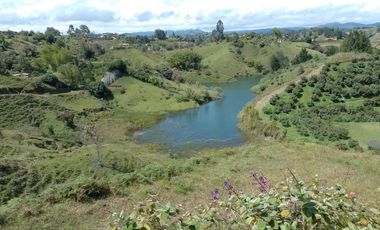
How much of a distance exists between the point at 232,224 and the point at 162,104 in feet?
211

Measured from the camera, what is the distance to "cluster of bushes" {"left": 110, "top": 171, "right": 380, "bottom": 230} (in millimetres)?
3455

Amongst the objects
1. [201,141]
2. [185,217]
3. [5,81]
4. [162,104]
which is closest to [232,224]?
[185,217]

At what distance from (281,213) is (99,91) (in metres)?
63.0

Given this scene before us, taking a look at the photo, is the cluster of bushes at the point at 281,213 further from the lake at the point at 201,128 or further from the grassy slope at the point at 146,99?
the grassy slope at the point at 146,99

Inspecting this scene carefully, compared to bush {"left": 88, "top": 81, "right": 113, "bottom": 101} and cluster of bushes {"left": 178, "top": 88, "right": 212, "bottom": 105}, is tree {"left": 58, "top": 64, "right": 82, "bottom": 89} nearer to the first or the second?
bush {"left": 88, "top": 81, "right": 113, "bottom": 101}

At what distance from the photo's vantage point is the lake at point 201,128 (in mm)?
46875

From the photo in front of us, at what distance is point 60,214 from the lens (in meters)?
10.8

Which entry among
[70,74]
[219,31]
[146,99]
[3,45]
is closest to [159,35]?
[219,31]

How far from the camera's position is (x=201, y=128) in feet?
178

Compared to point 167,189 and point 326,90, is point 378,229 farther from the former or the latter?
point 326,90

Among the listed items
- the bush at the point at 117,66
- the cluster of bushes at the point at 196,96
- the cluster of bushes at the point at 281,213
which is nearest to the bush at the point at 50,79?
the bush at the point at 117,66

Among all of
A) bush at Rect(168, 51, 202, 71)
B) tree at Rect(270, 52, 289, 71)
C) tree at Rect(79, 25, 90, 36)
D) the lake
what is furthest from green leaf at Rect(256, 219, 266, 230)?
tree at Rect(79, 25, 90, 36)

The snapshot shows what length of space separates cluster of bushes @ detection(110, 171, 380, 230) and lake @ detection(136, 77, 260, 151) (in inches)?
1578

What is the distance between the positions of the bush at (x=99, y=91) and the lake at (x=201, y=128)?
446 inches
